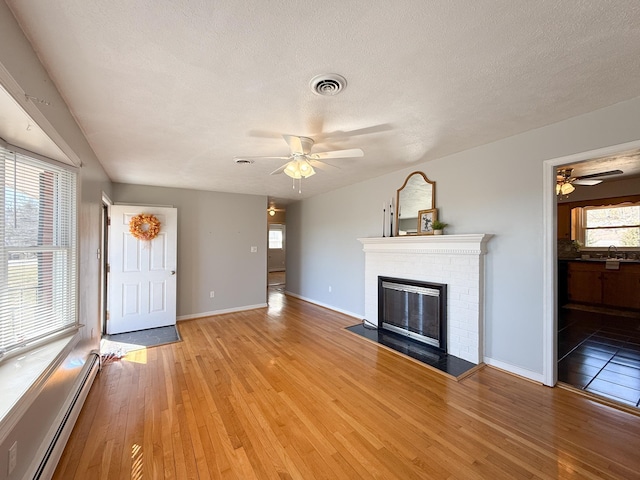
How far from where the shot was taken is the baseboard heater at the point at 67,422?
1512 mm

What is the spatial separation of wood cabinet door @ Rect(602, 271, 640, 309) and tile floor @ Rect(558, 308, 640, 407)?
1.16 ft

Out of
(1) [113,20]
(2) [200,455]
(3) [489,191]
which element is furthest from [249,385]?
(3) [489,191]

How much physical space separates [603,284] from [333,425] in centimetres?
588

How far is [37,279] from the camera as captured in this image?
5.93ft

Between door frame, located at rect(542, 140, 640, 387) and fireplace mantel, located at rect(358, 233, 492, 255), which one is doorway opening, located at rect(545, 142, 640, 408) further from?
fireplace mantel, located at rect(358, 233, 492, 255)

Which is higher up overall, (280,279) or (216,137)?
(216,137)

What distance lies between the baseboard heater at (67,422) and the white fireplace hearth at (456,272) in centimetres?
350

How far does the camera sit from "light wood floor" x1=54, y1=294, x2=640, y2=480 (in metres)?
1.59

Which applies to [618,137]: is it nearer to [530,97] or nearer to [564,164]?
[564,164]

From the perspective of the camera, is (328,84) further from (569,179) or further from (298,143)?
(569,179)

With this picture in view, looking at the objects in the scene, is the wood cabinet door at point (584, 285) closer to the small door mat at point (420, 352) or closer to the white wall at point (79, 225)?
the small door mat at point (420, 352)

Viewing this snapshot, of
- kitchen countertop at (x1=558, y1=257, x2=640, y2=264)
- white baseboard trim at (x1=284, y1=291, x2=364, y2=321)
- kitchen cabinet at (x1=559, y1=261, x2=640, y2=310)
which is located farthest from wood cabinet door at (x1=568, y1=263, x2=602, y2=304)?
white baseboard trim at (x1=284, y1=291, x2=364, y2=321)

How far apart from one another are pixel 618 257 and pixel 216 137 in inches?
282

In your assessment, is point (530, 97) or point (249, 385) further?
point (249, 385)
